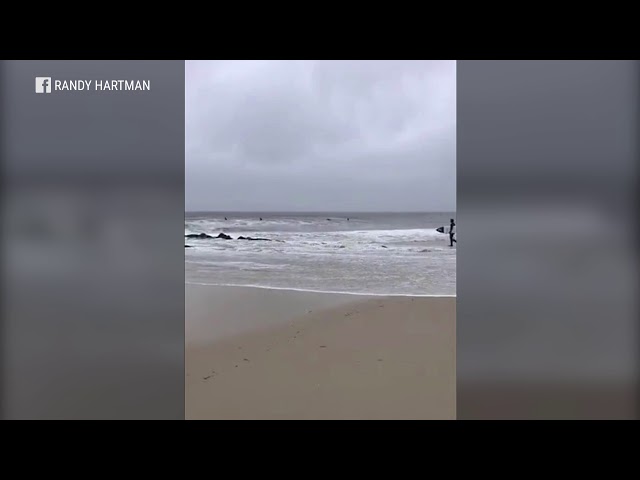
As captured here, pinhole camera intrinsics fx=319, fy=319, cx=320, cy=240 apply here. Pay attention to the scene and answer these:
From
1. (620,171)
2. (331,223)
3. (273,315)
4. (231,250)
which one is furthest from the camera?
(331,223)

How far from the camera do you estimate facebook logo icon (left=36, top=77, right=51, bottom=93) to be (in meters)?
1.86

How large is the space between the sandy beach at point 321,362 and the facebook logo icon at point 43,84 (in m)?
1.95

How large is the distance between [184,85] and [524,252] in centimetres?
223

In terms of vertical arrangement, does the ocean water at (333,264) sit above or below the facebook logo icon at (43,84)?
below

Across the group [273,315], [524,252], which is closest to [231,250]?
[273,315]

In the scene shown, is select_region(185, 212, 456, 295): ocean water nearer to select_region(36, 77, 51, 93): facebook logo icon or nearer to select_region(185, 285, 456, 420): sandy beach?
select_region(185, 285, 456, 420): sandy beach

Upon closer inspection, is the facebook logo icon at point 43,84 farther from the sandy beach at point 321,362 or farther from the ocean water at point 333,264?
the ocean water at point 333,264

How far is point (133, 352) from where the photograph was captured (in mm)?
1906

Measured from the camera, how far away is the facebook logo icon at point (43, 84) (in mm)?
1862

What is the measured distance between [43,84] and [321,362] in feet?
8.10

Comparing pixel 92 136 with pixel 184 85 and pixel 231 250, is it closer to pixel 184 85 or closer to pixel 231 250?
pixel 184 85

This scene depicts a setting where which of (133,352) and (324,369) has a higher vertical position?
(133,352)

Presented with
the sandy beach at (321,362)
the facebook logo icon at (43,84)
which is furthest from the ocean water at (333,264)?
the facebook logo icon at (43,84)

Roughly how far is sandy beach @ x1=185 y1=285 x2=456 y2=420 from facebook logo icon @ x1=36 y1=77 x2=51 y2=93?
1947mm
